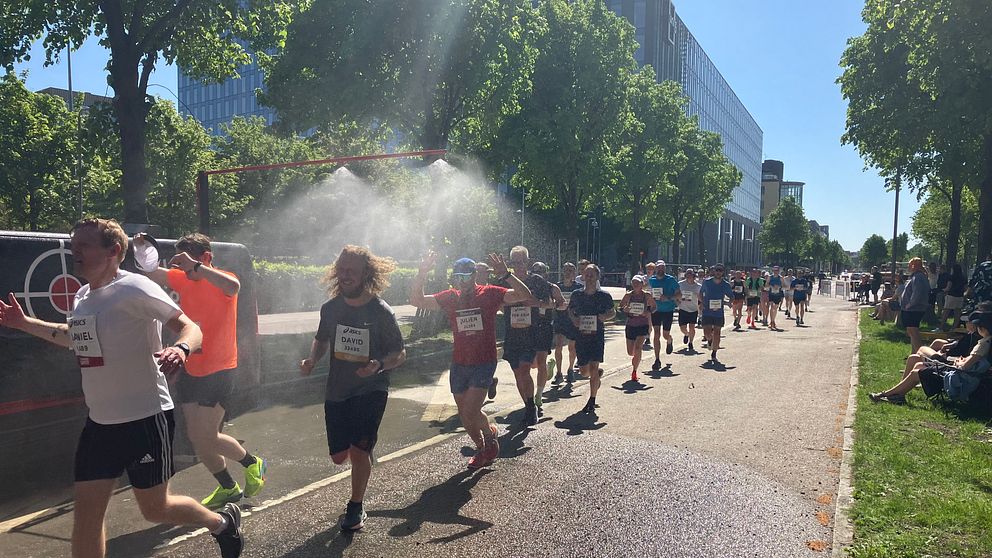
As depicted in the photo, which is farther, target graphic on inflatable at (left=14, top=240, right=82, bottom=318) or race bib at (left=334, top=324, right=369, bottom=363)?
target graphic on inflatable at (left=14, top=240, right=82, bottom=318)

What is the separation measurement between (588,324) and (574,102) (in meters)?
19.3

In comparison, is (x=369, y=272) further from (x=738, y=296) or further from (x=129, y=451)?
(x=738, y=296)

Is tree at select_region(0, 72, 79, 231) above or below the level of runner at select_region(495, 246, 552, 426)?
above

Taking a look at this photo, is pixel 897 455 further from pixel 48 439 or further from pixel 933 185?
pixel 933 185

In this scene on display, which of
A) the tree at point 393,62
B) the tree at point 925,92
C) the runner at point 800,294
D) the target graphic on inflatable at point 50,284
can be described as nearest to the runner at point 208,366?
the target graphic on inflatable at point 50,284

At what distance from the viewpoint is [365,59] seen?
17516 mm

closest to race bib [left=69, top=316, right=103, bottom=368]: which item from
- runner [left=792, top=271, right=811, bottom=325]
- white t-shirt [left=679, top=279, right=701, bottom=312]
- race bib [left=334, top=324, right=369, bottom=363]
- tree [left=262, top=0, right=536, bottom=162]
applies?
race bib [left=334, top=324, right=369, bottom=363]

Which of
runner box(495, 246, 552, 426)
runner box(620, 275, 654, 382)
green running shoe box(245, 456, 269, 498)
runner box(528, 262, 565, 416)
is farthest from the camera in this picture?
runner box(620, 275, 654, 382)

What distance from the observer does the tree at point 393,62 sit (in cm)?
1745

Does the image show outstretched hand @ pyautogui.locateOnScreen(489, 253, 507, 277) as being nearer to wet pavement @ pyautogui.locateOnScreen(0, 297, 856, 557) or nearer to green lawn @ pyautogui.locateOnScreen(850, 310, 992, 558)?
wet pavement @ pyautogui.locateOnScreen(0, 297, 856, 557)

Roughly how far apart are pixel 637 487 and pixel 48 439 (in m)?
5.33

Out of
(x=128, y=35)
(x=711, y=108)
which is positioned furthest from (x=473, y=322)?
(x=711, y=108)

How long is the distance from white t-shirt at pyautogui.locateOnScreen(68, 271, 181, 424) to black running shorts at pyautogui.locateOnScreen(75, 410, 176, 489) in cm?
5

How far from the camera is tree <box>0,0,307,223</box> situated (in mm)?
12719
